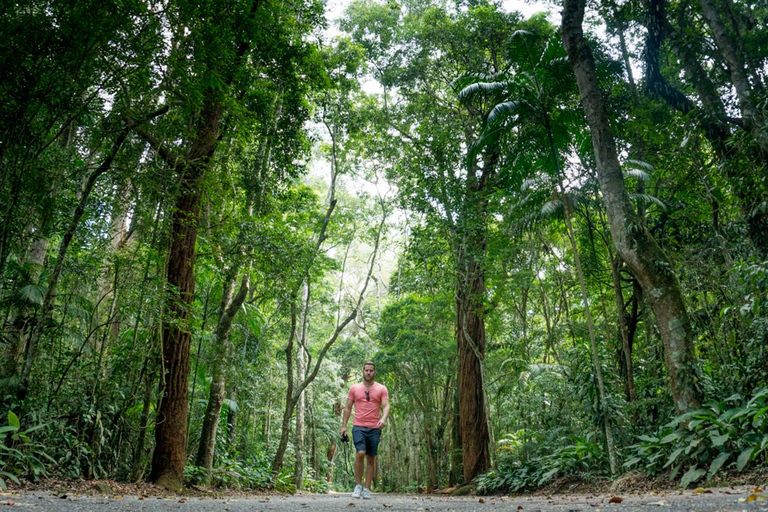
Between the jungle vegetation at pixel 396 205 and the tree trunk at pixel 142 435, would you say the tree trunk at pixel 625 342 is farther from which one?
the tree trunk at pixel 142 435

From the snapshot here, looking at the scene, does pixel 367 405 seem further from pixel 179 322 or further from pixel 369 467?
pixel 179 322

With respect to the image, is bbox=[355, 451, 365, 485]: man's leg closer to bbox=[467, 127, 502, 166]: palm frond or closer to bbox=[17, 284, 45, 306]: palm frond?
bbox=[17, 284, 45, 306]: palm frond

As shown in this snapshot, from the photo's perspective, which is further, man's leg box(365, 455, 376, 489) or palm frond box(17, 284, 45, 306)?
palm frond box(17, 284, 45, 306)

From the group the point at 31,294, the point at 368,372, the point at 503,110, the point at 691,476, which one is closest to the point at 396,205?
the point at 503,110

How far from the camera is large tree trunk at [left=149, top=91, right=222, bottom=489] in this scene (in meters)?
6.72

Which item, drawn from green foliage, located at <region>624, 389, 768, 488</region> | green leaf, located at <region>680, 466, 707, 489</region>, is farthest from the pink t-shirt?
green leaf, located at <region>680, 466, 707, 489</region>

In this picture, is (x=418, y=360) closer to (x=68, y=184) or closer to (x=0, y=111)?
(x=68, y=184)

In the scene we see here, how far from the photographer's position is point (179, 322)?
657 cm

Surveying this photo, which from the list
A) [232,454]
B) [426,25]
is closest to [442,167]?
[426,25]

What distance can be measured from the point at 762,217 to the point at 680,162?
2.08 metres

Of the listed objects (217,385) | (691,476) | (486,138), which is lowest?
(691,476)

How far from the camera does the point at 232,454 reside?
472 inches

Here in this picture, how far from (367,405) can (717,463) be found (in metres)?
Answer: 4.10

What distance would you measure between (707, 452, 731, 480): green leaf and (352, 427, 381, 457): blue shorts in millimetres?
3870
